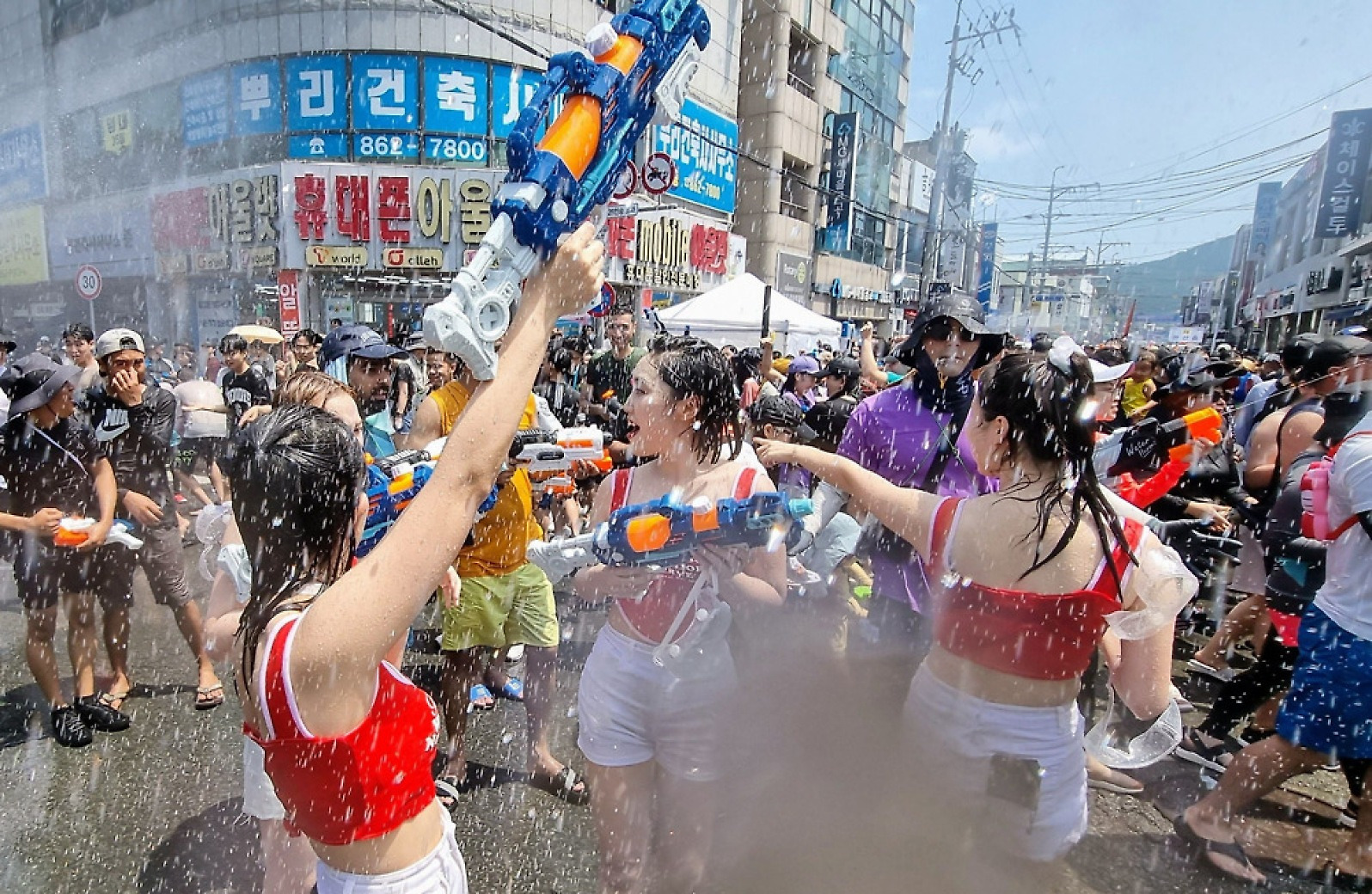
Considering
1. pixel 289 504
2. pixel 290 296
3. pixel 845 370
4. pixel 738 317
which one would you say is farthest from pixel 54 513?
pixel 290 296

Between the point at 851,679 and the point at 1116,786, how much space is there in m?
1.56

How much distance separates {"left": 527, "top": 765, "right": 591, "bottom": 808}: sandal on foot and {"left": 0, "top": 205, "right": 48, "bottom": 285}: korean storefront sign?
31.6 m

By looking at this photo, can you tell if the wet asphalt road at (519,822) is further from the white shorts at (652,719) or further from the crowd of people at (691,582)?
the white shorts at (652,719)

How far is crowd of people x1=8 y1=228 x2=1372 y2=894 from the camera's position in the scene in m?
1.24

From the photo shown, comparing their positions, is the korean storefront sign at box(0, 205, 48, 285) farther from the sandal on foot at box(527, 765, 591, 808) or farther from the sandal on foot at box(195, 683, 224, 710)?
the sandal on foot at box(527, 765, 591, 808)

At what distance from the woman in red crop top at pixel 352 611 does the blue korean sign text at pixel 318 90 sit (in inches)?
666

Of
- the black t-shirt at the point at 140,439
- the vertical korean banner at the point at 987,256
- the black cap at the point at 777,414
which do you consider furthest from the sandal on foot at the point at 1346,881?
the vertical korean banner at the point at 987,256

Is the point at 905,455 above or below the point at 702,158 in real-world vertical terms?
below

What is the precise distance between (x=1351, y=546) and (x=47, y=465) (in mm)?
5322

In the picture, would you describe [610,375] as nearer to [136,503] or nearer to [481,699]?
[481,699]

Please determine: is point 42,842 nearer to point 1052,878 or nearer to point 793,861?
point 793,861

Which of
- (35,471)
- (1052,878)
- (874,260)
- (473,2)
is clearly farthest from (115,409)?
(874,260)

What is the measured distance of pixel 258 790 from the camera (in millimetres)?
1897

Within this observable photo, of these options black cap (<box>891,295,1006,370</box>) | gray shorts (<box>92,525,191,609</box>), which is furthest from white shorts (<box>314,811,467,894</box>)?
gray shorts (<box>92,525,191,609</box>)
